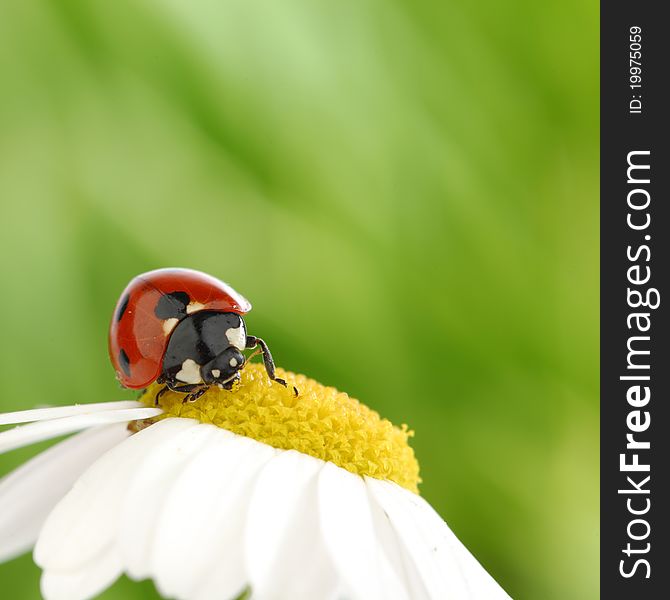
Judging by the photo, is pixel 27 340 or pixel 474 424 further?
pixel 474 424

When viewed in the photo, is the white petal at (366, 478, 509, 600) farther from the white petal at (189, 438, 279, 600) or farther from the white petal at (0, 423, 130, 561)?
the white petal at (0, 423, 130, 561)

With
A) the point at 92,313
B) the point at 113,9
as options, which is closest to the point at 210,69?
the point at 113,9

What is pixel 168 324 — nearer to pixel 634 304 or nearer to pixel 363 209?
pixel 634 304

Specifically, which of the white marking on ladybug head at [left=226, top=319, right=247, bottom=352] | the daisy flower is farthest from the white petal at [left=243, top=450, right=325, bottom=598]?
the white marking on ladybug head at [left=226, top=319, right=247, bottom=352]

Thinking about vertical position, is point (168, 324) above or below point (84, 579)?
above

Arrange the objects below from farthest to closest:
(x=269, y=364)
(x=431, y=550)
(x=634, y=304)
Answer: (x=634, y=304) → (x=269, y=364) → (x=431, y=550)

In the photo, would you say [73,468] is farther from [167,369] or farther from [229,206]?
[229,206]

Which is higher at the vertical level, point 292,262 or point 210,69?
point 210,69

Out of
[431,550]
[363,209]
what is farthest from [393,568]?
[363,209]
